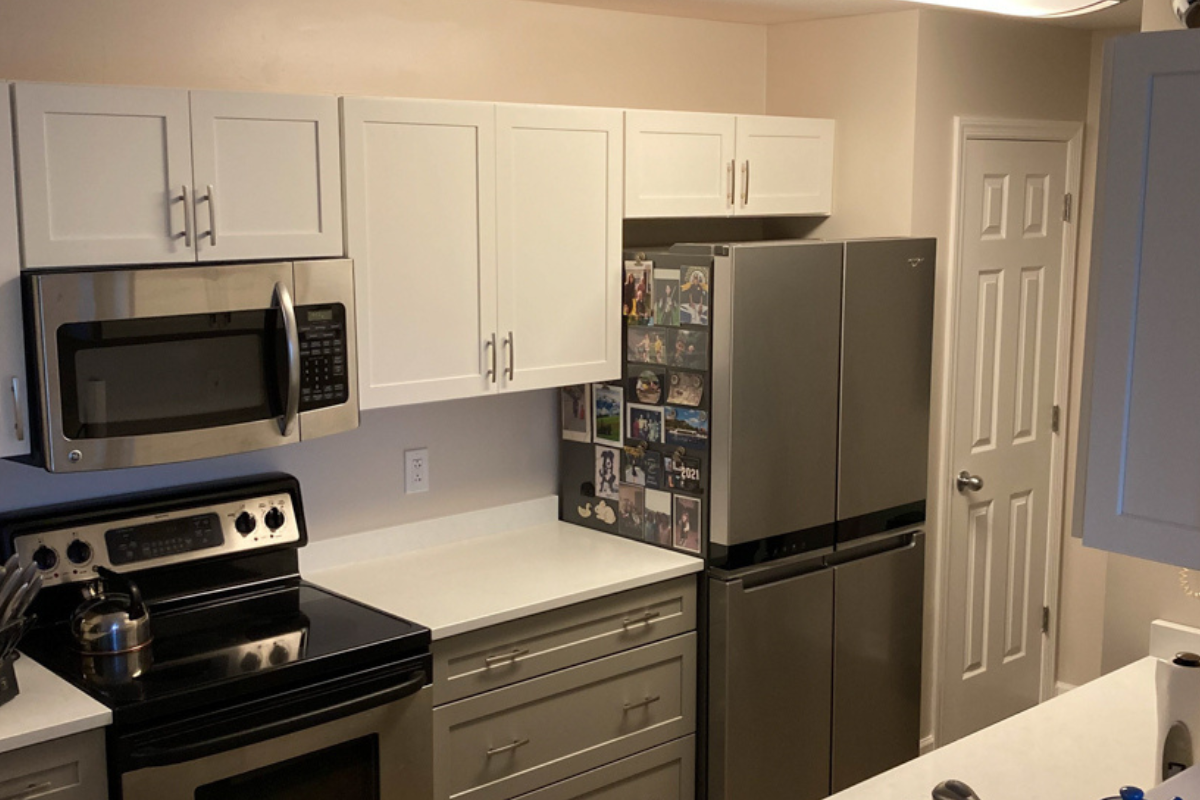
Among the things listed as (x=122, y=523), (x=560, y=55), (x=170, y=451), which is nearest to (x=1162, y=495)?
(x=170, y=451)

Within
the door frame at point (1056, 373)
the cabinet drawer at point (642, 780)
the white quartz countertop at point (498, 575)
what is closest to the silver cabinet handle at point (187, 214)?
the white quartz countertop at point (498, 575)

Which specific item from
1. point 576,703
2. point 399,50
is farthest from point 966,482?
point 399,50

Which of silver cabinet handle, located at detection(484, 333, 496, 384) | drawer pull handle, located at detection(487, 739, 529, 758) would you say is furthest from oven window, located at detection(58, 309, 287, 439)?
drawer pull handle, located at detection(487, 739, 529, 758)

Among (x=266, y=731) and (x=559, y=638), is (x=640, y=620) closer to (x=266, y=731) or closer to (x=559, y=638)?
(x=559, y=638)

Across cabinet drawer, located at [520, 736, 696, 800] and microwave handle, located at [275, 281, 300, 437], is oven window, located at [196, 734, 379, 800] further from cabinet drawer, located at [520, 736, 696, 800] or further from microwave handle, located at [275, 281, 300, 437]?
microwave handle, located at [275, 281, 300, 437]

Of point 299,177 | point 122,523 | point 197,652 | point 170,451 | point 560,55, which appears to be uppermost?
point 560,55

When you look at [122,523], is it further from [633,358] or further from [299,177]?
[633,358]

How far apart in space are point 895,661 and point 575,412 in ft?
3.86

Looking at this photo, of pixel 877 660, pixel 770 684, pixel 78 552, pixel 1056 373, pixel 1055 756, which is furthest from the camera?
pixel 1056 373

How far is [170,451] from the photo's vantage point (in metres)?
2.54

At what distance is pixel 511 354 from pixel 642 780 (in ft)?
3.73

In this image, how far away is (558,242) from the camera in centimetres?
320

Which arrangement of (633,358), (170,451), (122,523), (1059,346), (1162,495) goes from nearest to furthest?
(1162,495), (170,451), (122,523), (633,358), (1059,346)

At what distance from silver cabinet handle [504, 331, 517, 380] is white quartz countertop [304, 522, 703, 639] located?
498 mm
